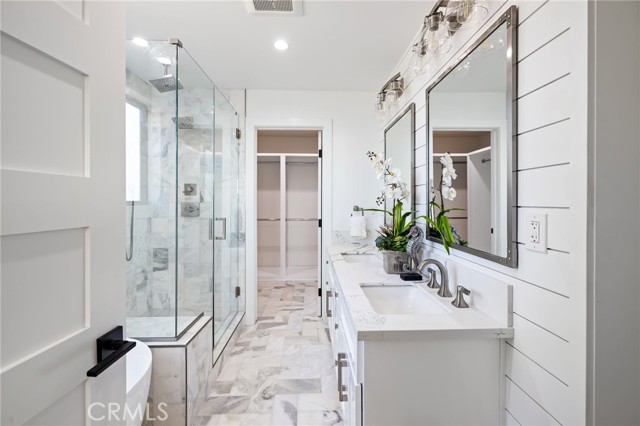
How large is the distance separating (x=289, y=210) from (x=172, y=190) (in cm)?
245

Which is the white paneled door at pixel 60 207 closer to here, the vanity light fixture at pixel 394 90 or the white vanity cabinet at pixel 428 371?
the white vanity cabinet at pixel 428 371

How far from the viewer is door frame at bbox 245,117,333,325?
114 inches

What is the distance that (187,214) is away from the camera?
216 cm

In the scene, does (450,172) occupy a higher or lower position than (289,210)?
higher

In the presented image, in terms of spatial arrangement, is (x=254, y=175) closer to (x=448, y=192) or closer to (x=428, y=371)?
(x=448, y=192)

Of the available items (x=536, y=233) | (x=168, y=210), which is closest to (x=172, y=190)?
(x=168, y=210)

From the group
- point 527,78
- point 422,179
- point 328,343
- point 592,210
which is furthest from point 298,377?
point 527,78

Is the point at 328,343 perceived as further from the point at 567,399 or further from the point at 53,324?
the point at 53,324

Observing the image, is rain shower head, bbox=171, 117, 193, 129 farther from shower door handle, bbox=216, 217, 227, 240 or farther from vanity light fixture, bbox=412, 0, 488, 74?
vanity light fixture, bbox=412, 0, 488, 74

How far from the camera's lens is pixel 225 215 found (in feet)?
8.68

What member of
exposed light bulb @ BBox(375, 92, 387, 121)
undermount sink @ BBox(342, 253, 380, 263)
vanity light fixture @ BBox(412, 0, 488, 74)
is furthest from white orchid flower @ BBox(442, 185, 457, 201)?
exposed light bulb @ BBox(375, 92, 387, 121)

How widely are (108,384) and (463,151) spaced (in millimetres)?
1580

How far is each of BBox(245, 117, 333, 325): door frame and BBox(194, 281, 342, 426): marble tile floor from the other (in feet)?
1.48

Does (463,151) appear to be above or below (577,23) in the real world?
below
